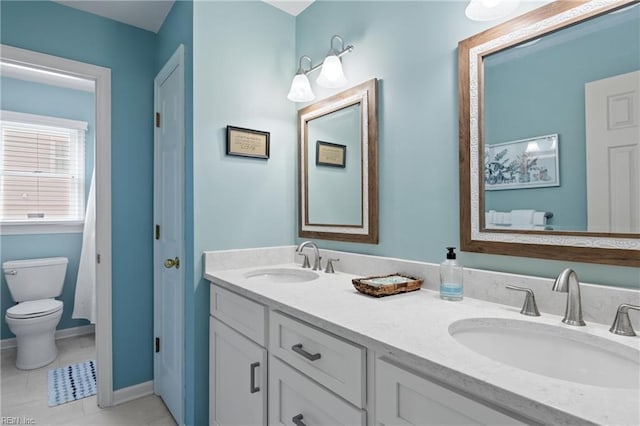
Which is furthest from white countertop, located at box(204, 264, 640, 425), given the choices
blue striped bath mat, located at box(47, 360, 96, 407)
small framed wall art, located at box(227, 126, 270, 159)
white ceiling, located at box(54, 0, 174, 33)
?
white ceiling, located at box(54, 0, 174, 33)

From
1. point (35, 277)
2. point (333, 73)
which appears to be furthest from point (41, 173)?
point (333, 73)

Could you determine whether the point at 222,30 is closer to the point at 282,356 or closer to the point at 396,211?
the point at 396,211

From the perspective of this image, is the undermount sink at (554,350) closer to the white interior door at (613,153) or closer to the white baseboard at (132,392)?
the white interior door at (613,153)

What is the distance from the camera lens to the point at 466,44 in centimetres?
124

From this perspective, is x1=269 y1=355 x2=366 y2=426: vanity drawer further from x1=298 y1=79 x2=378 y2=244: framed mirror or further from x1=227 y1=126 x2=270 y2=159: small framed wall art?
x1=227 y1=126 x2=270 y2=159: small framed wall art

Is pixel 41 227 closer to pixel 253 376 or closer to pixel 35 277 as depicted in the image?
pixel 35 277

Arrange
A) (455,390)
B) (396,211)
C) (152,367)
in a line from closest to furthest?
(455,390) < (396,211) < (152,367)

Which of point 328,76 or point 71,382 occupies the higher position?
point 328,76

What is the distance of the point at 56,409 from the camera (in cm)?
200

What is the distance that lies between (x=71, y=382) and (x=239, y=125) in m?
2.16

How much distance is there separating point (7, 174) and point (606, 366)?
4106mm

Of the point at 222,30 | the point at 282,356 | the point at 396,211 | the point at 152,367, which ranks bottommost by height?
the point at 152,367

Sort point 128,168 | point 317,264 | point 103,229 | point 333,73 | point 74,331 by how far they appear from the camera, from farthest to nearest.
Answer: point 74,331, point 128,168, point 103,229, point 317,264, point 333,73

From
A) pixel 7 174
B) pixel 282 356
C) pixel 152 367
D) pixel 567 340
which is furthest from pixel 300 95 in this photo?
pixel 7 174
